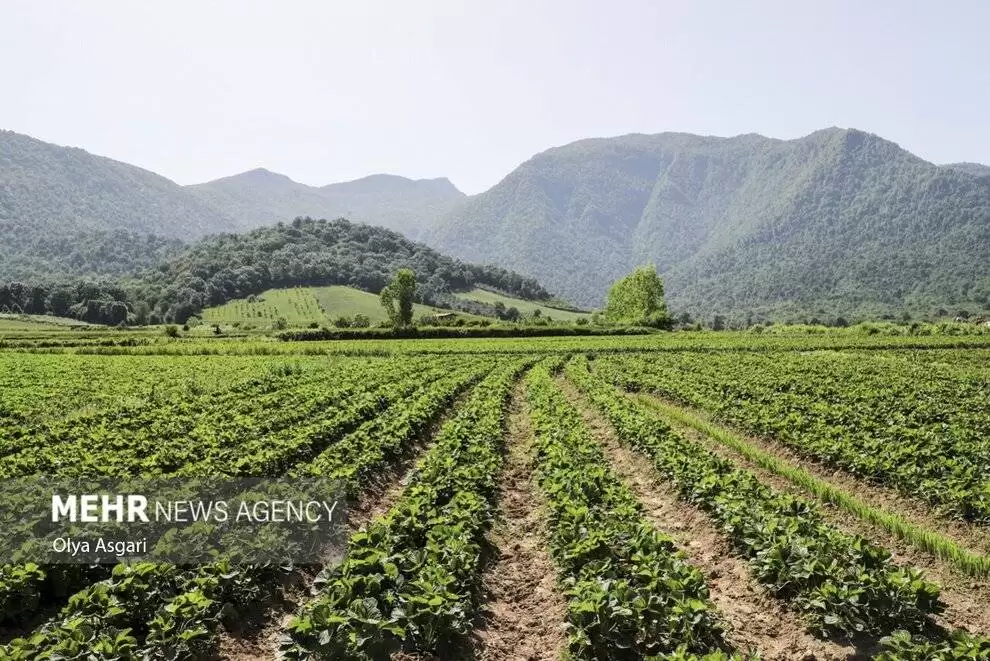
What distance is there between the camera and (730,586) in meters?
9.75

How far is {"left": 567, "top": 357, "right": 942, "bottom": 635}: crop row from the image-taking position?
25.5 ft

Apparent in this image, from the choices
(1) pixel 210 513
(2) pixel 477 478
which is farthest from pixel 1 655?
(2) pixel 477 478

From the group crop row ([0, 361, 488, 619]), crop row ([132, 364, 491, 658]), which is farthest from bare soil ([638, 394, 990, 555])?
crop row ([0, 361, 488, 619])

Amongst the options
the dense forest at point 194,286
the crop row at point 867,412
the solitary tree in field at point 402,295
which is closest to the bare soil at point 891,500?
the crop row at point 867,412

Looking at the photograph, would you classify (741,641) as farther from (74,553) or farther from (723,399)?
(723,399)

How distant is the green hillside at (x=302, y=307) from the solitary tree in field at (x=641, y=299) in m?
37.2

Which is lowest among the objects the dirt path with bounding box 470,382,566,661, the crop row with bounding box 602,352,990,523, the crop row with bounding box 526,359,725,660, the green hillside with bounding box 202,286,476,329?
the dirt path with bounding box 470,382,566,661

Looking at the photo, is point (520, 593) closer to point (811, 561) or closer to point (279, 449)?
point (811, 561)

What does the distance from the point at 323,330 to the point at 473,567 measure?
245 ft

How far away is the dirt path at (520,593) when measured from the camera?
8.15m

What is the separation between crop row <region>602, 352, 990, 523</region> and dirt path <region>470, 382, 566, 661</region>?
28.6 ft

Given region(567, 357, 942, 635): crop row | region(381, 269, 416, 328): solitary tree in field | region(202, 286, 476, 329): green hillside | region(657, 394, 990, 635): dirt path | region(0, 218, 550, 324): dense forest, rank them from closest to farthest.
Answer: region(567, 357, 942, 635): crop row
region(657, 394, 990, 635): dirt path
region(381, 269, 416, 328): solitary tree in field
region(0, 218, 550, 324): dense forest
region(202, 286, 476, 329): green hillside

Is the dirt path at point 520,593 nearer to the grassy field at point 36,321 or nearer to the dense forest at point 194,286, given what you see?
the grassy field at point 36,321

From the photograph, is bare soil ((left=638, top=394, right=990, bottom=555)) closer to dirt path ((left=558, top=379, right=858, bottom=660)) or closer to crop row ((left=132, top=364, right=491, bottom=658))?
dirt path ((left=558, top=379, right=858, bottom=660))
